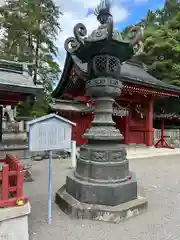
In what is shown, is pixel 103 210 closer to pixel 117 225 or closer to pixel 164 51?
pixel 117 225

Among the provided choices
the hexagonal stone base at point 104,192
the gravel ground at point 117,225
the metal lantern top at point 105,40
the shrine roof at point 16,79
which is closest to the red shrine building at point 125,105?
the shrine roof at point 16,79

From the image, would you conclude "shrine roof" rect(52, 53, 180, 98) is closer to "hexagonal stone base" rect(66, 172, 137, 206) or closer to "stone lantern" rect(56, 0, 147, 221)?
"stone lantern" rect(56, 0, 147, 221)

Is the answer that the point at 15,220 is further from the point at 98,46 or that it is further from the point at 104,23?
the point at 104,23

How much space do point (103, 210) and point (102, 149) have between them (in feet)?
3.16

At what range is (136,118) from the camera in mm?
10016

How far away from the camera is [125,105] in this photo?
31.5 feet

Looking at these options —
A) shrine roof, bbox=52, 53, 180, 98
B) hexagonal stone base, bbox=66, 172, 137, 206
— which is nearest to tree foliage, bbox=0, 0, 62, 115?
shrine roof, bbox=52, 53, 180, 98

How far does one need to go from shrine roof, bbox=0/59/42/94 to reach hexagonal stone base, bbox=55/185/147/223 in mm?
1920

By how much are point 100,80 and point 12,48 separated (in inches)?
345

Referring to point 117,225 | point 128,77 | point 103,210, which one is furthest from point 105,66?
point 128,77

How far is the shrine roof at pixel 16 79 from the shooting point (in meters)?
2.68

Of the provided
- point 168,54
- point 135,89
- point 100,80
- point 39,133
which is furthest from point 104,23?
point 168,54

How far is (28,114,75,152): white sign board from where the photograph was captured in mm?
2553

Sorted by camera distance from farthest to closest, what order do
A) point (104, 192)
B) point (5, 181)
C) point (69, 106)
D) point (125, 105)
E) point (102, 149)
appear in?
point (125, 105)
point (69, 106)
point (102, 149)
point (104, 192)
point (5, 181)
